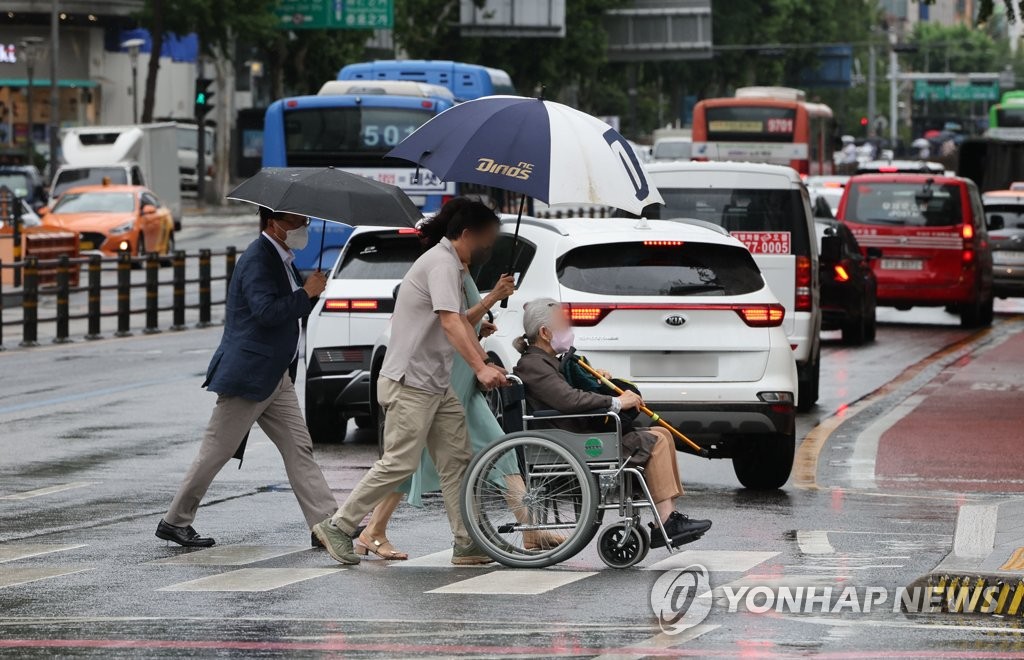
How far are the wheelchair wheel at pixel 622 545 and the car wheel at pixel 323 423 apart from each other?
603 cm

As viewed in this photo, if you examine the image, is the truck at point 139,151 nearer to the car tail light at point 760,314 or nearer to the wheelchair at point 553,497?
the car tail light at point 760,314

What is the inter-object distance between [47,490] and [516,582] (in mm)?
4382

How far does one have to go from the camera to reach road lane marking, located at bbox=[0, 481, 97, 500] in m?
12.1

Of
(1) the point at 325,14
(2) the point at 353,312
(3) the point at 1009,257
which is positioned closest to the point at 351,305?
(2) the point at 353,312

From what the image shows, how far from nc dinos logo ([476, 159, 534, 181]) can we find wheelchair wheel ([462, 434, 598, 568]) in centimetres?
116

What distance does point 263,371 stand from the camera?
390 inches

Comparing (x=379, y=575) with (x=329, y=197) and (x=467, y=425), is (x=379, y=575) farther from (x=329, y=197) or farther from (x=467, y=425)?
(x=329, y=197)

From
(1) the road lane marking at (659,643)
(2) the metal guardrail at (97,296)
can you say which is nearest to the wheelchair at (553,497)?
(1) the road lane marking at (659,643)

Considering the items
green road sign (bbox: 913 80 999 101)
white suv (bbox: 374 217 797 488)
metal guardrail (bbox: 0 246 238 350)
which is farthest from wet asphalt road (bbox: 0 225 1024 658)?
green road sign (bbox: 913 80 999 101)

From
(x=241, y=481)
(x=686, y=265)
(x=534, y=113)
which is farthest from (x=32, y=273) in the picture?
(x=534, y=113)

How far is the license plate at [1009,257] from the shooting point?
30984mm

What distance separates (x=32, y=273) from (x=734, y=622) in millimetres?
18308

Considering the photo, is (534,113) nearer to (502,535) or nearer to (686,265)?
(502,535)

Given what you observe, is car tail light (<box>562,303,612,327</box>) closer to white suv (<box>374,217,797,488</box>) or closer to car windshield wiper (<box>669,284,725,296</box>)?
white suv (<box>374,217,797,488</box>)
